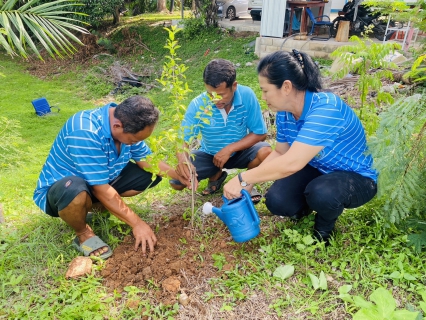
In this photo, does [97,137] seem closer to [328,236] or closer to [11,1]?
[11,1]

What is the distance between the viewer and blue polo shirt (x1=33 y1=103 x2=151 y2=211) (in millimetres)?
2324

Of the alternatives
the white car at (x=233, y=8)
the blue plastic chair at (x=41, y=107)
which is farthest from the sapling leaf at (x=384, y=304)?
the white car at (x=233, y=8)

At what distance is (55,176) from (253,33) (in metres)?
9.16

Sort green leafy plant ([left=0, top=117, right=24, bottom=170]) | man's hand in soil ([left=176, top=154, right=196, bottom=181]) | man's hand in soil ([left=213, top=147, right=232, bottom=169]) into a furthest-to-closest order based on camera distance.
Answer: green leafy plant ([left=0, top=117, right=24, bottom=170])
man's hand in soil ([left=213, top=147, right=232, bottom=169])
man's hand in soil ([left=176, top=154, right=196, bottom=181])

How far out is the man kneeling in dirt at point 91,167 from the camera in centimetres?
232

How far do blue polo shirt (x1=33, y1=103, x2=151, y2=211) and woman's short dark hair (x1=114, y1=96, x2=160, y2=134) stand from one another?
0.17 m

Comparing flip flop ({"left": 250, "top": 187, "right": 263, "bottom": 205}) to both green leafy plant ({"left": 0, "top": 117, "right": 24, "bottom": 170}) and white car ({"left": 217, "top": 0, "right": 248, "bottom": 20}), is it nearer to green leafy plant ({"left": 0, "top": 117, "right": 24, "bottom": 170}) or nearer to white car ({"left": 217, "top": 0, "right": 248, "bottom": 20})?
green leafy plant ({"left": 0, "top": 117, "right": 24, "bottom": 170})

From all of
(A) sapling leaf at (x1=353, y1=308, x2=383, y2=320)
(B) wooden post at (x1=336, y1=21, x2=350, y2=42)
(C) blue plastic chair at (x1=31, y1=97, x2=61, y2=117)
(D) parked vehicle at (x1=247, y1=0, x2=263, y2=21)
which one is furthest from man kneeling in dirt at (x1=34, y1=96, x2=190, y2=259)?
(D) parked vehicle at (x1=247, y1=0, x2=263, y2=21)

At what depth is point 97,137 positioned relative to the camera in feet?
7.74

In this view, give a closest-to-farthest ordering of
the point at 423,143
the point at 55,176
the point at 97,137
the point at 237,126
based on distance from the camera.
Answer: the point at 423,143 → the point at 97,137 → the point at 55,176 → the point at 237,126

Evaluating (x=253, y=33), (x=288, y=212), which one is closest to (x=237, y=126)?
(x=288, y=212)

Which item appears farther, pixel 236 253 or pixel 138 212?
pixel 138 212

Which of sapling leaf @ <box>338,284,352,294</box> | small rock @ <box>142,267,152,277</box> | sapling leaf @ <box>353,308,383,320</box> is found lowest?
small rock @ <box>142,267,152,277</box>

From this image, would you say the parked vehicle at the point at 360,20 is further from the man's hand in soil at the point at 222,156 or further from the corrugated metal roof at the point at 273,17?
the man's hand in soil at the point at 222,156
